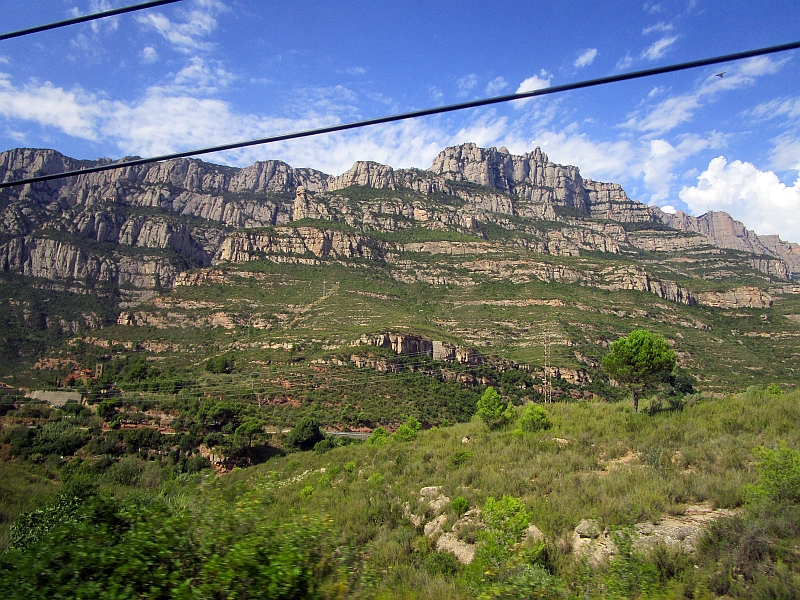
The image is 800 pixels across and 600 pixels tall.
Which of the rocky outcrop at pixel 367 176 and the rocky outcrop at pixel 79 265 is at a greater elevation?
the rocky outcrop at pixel 367 176

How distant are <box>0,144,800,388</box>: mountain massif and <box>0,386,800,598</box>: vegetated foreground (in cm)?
3689

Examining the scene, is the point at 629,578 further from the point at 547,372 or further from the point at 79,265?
the point at 79,265

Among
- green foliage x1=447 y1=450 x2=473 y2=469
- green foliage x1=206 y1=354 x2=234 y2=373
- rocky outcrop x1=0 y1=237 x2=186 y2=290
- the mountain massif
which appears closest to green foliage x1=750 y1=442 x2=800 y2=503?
green foliage x1=447 y1=450 x2=473 y2=469

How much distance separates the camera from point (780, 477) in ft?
24.2

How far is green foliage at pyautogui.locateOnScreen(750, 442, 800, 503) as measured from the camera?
23.3 feet

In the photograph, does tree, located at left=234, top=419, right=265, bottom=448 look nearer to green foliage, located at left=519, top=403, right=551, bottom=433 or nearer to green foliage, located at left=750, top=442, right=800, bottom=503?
green foliage, located at left=519, top=403, right=551, bottom=433

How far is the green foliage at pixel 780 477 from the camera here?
23.3ft

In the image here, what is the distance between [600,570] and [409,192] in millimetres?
130193

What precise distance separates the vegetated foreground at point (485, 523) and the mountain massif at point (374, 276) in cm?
3689

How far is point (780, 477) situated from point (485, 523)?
5.73 metres

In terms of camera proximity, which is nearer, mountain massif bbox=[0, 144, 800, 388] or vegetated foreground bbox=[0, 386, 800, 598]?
vegetated foreground bbox=[0, 386, 800, 598]

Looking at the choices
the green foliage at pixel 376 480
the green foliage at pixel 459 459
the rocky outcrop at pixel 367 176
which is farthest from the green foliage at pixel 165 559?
the rocky outcrop at pixel 367 176

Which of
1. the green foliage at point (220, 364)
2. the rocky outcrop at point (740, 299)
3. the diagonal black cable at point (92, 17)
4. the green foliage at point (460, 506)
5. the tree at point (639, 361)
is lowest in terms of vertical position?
the green foliage at point (460, 506)

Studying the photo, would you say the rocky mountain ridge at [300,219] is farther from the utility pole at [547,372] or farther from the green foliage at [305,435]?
the green foliage at [305,435]
